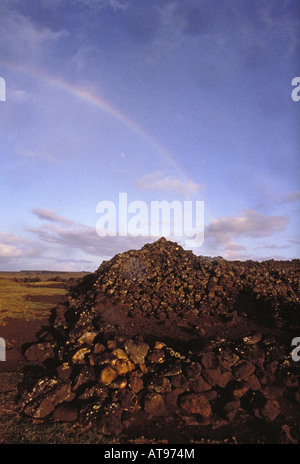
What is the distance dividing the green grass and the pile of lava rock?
4.93ft

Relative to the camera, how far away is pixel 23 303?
16.7 metres

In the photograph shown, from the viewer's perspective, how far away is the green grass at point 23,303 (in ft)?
48.9

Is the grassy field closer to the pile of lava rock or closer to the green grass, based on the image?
the green grass

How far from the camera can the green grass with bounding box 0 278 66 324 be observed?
14906 millimetres

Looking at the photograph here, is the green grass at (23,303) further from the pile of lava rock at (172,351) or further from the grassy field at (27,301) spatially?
the pile of lava rock at (172,351)

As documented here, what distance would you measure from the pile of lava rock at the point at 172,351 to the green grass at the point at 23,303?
150 cm

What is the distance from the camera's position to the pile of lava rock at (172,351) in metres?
7.68

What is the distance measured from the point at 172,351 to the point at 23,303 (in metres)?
11.3

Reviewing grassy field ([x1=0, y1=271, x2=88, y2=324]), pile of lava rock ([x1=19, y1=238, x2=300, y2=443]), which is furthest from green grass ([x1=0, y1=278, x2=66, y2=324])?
pile of lava rock ([x1=19, y1=238, x2=300, y2=443])

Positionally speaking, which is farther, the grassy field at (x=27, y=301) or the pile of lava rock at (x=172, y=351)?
the grassy field at (x=27, y=301)

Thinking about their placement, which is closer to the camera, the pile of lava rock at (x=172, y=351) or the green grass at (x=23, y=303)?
the pile of lava rock at (x=172, y=351)

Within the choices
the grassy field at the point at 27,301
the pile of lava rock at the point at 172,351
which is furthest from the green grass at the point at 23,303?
the pile of lava rock at the point at 172,351
